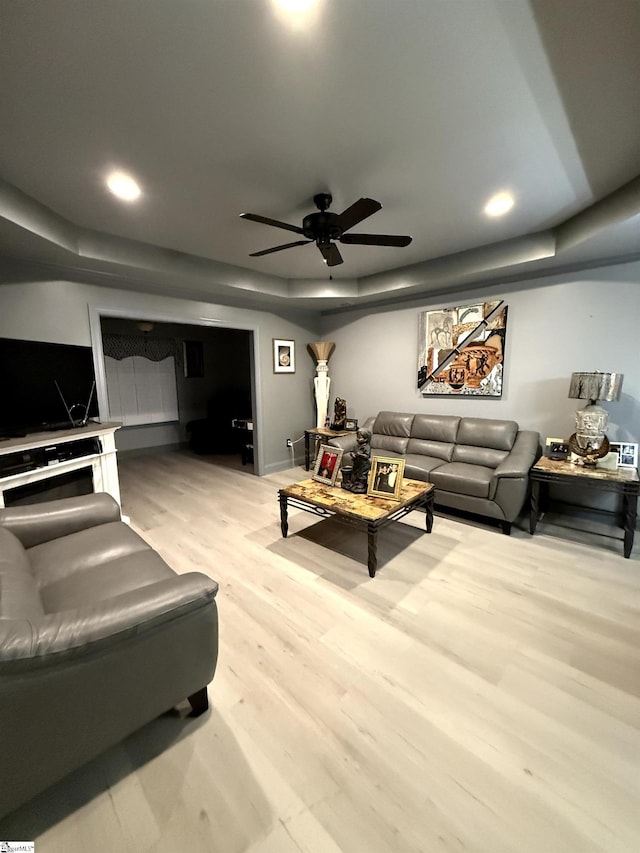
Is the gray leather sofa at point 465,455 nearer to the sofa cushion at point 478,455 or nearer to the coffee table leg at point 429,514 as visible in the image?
the sofa cushion at point 478,455

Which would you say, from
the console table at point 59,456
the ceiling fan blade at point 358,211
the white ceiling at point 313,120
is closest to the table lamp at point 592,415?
the white ceiling at point 313,120

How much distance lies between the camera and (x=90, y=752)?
3.52 feet

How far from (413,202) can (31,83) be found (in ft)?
7.06

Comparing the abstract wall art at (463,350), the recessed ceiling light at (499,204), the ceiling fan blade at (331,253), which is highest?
the recessed ceiling light at (499,204)

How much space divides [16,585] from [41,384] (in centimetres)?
207

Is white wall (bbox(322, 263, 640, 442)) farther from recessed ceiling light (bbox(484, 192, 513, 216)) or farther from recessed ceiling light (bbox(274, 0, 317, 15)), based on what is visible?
recessed ceiling light (bbox(274, 0, 317, 15))

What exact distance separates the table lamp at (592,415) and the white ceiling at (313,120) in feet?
3.53

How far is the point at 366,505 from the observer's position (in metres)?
2.40

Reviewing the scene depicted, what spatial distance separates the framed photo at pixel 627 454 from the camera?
2.79 metres

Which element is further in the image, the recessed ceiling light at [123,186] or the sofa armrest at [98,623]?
the recessed ceiling light at [123,186]

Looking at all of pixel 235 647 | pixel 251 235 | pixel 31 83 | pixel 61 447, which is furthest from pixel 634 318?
pixel 61 447

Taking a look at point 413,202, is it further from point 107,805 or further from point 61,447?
point 107,805

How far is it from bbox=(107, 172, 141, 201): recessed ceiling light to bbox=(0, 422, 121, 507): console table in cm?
179

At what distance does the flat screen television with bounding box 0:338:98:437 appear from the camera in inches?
97.2
